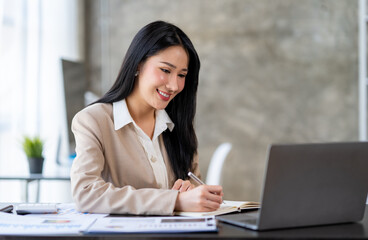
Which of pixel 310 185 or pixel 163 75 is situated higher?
pixel 163 75

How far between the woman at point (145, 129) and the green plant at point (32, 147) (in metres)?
1.19

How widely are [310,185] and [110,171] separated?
81 cm

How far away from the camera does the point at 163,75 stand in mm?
1784

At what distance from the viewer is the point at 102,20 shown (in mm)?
4500

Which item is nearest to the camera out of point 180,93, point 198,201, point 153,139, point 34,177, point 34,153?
point 198,201

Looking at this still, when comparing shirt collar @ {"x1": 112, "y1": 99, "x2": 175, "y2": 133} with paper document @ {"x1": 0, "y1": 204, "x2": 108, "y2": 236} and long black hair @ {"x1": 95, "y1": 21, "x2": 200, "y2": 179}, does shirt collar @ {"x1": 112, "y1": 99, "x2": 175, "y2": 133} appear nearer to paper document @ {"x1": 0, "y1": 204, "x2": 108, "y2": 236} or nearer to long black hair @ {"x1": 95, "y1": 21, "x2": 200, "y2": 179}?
long black hair @ {"x1": 95, "y1": 21, "x2": 200, "y2": 179}

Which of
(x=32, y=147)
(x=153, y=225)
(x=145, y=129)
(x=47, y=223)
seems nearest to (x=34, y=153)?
(x=32, y=147)

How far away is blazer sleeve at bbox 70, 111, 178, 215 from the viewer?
1383 millimetres

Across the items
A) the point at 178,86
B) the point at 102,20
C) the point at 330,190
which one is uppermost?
the point at 102,20

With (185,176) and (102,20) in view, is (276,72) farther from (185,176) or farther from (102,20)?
(185,176)

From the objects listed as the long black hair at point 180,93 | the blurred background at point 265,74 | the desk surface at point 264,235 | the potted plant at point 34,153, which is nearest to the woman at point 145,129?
the long black hair at point 180,93

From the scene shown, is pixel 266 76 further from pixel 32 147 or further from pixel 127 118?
pixel 127 118

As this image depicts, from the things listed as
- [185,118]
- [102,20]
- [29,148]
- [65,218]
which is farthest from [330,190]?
[102,20]

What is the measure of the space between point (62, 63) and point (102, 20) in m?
1.64
